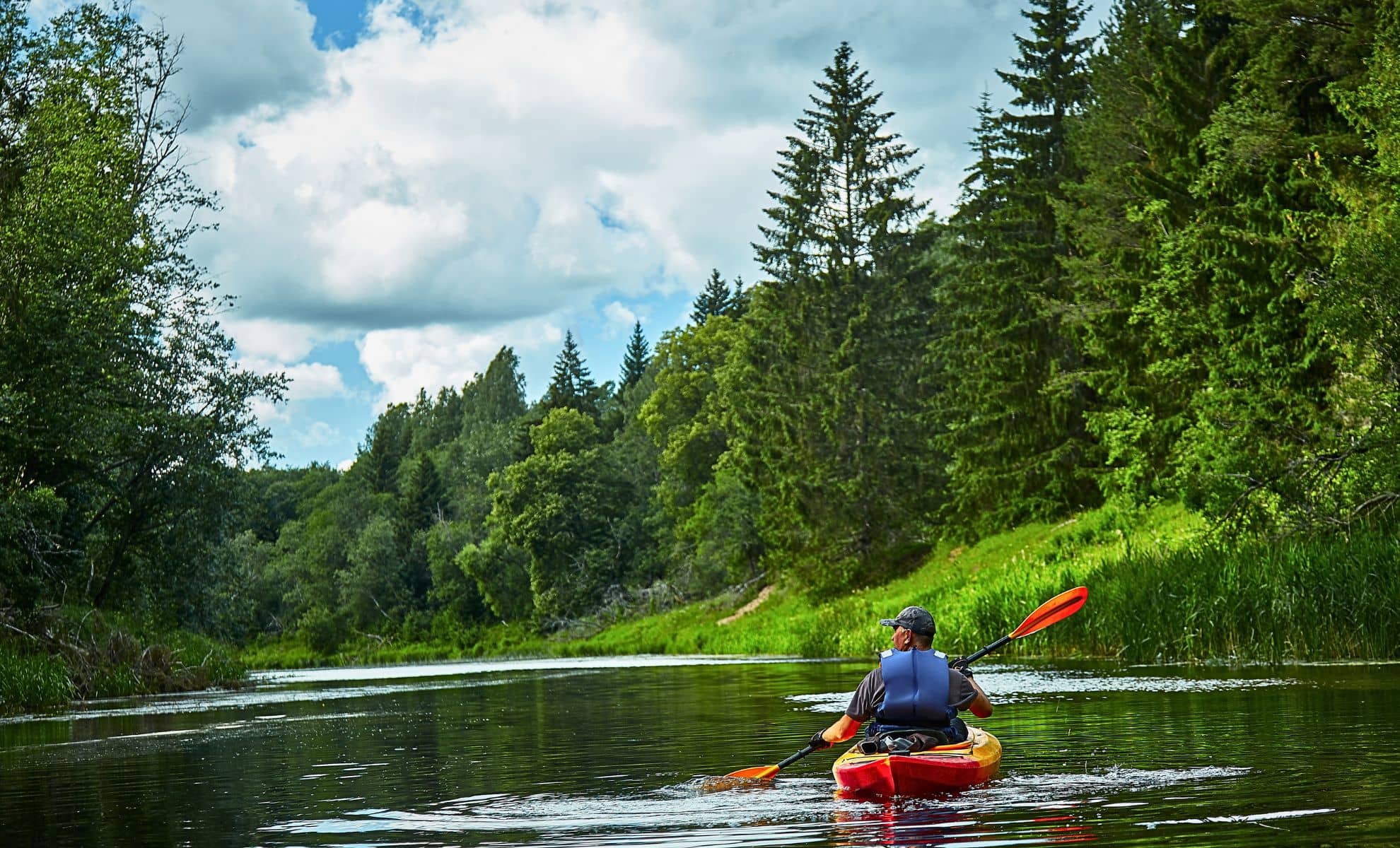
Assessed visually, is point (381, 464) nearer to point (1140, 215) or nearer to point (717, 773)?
point (1140, 215)

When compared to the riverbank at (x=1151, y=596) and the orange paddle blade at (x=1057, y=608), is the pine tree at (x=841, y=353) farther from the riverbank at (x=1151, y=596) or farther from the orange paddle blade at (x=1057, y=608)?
the orange paddle blade at (x=1057, y=608)

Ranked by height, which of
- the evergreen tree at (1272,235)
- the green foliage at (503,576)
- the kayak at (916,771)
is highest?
the evergreen tree at (1272,235)

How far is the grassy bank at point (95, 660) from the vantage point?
2619 centimetres

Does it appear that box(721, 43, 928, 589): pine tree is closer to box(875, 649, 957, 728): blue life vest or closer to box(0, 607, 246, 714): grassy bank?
box(0, 607, 246, 714): grassy bank

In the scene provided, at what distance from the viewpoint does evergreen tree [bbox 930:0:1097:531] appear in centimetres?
4419

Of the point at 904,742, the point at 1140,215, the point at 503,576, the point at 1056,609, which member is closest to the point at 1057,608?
the point at 1056,609

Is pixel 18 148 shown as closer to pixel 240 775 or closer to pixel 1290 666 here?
pixel 240 775

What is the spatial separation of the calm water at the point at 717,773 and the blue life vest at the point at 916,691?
68 cm

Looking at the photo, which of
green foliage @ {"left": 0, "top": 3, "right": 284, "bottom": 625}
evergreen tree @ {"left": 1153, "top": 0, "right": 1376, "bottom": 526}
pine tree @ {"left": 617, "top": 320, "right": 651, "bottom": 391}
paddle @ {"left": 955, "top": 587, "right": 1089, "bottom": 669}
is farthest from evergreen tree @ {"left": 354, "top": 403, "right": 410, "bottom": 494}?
paddle @ {"left": 955, "top": 587, "right": 1089, "bottom": 669}

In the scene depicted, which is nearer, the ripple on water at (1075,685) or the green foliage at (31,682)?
the ripple on water at (1075,685)

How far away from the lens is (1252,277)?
94.0 feet

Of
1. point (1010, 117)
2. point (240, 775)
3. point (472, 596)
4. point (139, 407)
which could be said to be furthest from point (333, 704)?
point (472, 596)

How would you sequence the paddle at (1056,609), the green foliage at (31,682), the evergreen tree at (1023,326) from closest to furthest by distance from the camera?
the paddle at (1056,609)
the green foliage at (31,682)
the evergreen tree at (1023,326)

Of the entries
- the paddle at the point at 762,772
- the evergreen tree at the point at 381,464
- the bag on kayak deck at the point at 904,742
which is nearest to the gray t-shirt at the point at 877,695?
the bag on kayak deck at the point at 904,742
